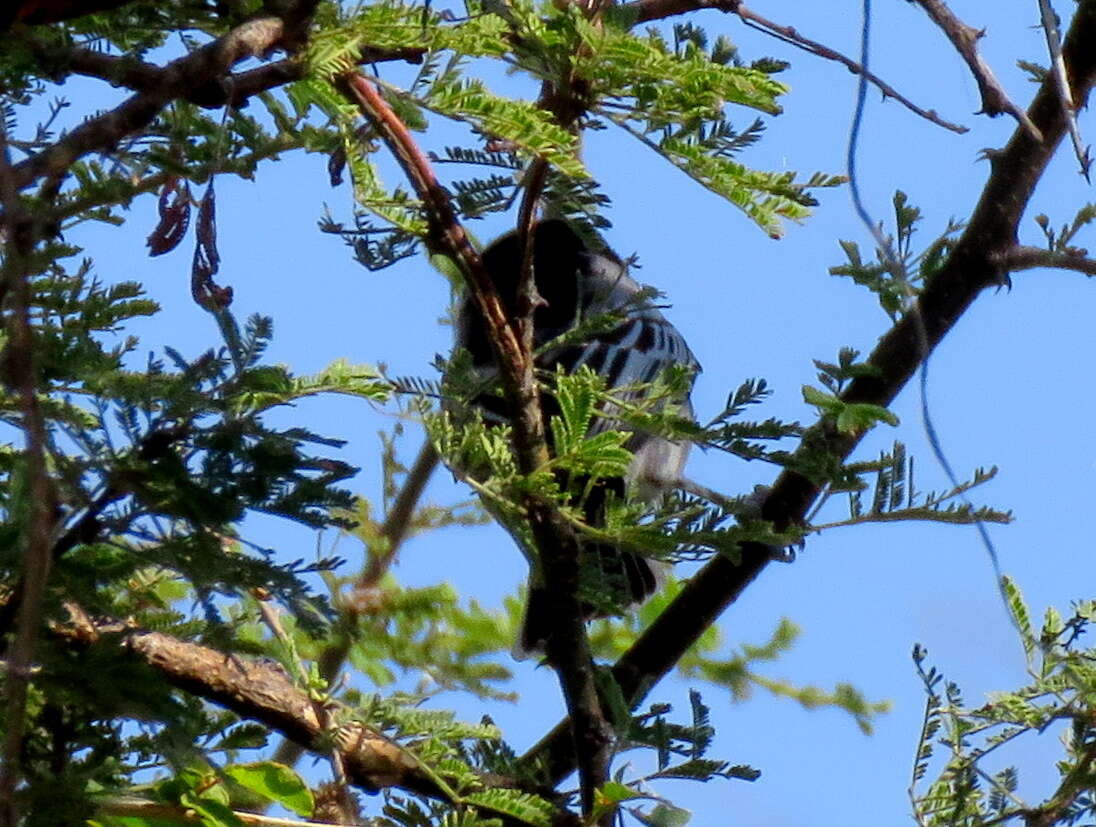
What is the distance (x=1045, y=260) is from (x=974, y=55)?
3.68ft

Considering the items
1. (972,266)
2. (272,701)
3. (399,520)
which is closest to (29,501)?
(272,701)

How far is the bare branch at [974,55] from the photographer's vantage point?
191 centimetres

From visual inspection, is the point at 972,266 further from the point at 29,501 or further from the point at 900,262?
the point at 29,501

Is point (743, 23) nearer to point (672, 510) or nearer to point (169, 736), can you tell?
point (672, 510)

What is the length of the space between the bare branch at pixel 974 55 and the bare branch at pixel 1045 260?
915 millimetres

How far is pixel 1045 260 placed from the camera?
2.99 m

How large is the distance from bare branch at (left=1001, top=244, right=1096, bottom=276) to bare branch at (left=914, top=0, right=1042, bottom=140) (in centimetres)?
92

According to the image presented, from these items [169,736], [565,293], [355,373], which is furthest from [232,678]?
[565,293]

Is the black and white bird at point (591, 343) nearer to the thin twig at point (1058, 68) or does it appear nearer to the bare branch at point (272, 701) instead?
the bare branch at point (272, 701)

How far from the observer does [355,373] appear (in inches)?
108

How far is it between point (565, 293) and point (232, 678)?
7.40 feet

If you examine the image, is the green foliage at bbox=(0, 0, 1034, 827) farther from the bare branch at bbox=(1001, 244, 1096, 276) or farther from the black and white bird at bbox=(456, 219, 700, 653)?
the black and white bird at bbox=(456, 219, 700, 653)

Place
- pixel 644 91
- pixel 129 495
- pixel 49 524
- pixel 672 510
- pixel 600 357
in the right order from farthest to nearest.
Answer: pixel 600 357
pixel 672 510
pixel 644 91
pixel 129 495
pixel 49 524

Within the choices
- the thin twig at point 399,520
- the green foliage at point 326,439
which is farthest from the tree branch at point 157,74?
the thin twig at point 399,520
